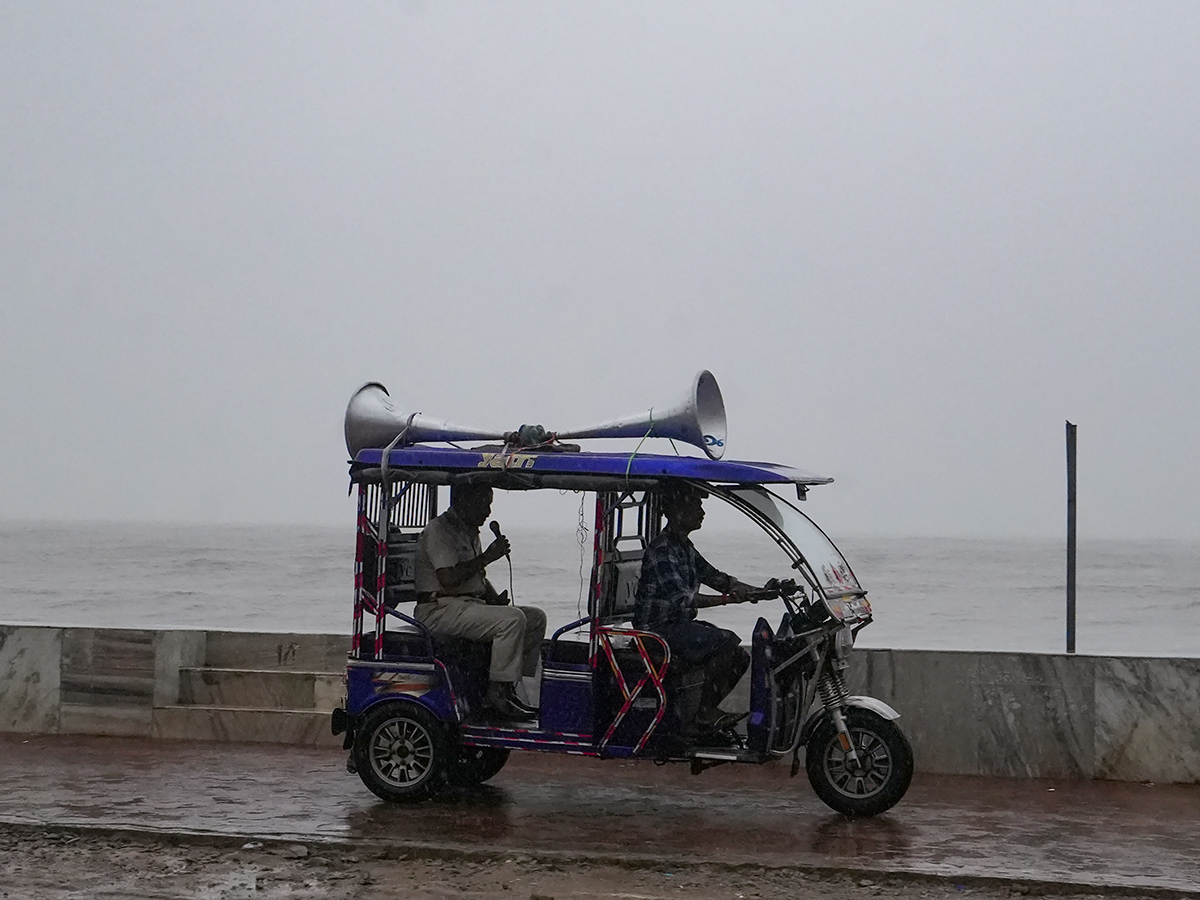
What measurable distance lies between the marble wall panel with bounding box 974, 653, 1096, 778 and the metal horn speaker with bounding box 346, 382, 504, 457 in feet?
11.8

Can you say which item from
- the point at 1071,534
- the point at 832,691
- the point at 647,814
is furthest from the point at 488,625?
the point at 1071,534

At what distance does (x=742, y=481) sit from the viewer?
308 inches

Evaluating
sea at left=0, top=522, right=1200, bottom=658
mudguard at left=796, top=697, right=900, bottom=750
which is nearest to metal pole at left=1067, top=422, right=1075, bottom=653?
mudguard at left=796, top=697, right=900, bottom=750

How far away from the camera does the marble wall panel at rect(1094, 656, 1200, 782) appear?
917cm

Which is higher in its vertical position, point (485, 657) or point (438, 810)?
point (485, 657)

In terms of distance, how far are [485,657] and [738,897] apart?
2.56 meters

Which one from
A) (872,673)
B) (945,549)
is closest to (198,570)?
(945,549)

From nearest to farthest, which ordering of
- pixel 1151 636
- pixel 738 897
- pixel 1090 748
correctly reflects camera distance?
pixel 738 897 < pixel 1090 748 < pixel 1151 636

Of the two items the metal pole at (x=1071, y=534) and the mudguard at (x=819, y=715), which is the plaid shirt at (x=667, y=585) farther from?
the metal pole at (x=1071, y=534)

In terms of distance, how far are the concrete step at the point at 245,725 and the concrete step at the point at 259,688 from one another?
87mm

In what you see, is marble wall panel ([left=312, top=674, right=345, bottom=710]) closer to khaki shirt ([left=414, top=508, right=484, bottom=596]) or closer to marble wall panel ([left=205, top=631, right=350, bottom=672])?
marble wall panel ([left=205, top=631, right=350, bottom=672])

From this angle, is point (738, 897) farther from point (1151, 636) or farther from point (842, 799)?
point (1151, 636)

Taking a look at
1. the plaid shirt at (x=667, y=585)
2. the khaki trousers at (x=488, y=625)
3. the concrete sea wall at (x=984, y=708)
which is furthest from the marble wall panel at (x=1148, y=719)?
the khaki trousers at (x=488, y=625)

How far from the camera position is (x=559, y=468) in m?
8.05
